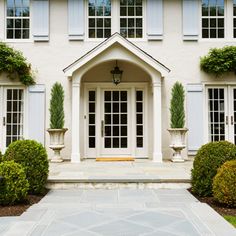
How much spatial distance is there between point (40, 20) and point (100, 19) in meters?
1.96

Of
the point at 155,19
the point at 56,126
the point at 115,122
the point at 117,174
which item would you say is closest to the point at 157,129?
the point at 115,122

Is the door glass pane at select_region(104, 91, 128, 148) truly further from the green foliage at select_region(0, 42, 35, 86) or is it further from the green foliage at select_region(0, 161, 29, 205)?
the green foliage at select_region(0, 161, 29, 205)

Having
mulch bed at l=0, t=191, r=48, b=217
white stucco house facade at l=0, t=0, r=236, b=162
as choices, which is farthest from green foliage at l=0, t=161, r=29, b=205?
white stucco house facade at l=0, t=0, r=236, b=162

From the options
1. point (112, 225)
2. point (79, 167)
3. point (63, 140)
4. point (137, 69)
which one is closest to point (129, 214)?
point (112, 225)

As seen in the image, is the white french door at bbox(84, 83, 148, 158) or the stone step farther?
the white french door at bbox(84, 83, 148, 158)

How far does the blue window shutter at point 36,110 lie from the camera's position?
35.9 ft

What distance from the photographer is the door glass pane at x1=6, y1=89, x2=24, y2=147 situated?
11188 mm

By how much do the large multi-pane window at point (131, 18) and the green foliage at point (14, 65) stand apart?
3341 millimetres

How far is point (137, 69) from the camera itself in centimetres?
1127

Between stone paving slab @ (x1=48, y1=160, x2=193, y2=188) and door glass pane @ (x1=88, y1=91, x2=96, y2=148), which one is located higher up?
door glass pane @ (x1=88, y1=91, x2=96, y2=148)

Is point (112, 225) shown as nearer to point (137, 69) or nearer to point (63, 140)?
point (63, 140)

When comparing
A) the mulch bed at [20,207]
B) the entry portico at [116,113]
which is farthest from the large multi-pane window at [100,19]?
the mulch bed at [20,207]

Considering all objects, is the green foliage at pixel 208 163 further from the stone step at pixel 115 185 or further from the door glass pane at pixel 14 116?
the door glass pane at pixel 14 116

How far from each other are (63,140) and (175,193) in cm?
483
